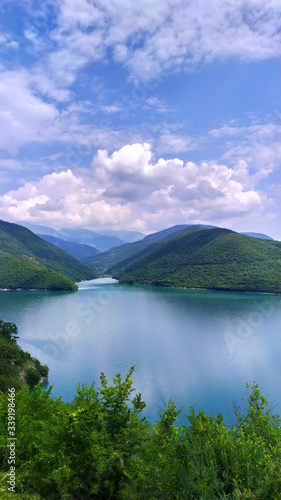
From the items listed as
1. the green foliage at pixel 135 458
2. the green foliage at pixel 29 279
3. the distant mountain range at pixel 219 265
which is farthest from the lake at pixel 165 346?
the green foliage at pixel 29 279

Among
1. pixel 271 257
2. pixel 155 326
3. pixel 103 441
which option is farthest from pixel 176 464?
pixel 271 257

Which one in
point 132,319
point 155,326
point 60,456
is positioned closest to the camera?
point 60,456

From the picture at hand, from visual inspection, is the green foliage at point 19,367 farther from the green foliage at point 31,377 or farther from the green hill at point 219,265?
the green hill at point 219,265

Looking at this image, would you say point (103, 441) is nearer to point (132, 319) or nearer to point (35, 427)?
point (35, 427)

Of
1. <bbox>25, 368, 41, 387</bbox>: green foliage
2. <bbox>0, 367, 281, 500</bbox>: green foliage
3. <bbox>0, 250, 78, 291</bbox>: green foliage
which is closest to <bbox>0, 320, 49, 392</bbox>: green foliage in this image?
<bbox>25, 368, 41, 387</bbox>: green foliage

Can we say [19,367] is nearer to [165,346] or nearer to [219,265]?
[165,346]

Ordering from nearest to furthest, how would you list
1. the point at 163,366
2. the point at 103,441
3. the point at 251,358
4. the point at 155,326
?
the point at 103,441
the point at 163,366
the point at 251,358
the point at 155,326

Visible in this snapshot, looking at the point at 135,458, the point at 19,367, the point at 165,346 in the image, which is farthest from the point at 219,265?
the point at 135,458
